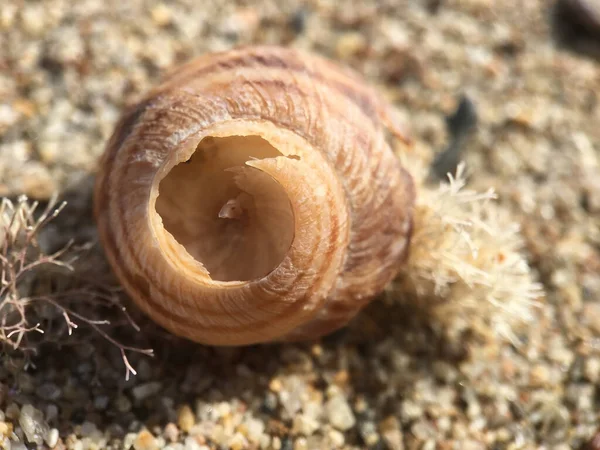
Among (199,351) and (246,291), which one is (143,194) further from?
(199,351)

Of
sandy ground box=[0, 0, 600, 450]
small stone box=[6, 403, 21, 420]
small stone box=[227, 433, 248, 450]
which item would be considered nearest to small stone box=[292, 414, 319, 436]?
sandy ground box=[0, 0, 600, 450]

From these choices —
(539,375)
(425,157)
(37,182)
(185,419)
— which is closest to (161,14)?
(37,182)

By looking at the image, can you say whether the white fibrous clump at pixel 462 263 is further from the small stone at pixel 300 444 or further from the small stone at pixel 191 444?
the small stone at pixel 191 444

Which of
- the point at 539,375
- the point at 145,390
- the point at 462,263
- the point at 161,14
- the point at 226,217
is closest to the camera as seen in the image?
the point at 226,217

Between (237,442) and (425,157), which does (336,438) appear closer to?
(237,442)

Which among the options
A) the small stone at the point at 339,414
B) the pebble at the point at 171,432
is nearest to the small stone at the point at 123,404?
the pebble at the point at 171,432
